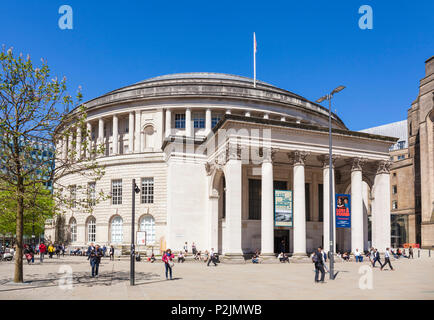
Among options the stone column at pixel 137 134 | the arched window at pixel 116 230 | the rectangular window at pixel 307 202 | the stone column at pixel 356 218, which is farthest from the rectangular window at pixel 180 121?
the stone column at pixel 356 218

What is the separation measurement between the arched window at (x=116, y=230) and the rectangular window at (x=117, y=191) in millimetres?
2157

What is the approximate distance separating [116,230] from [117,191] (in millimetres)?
4932

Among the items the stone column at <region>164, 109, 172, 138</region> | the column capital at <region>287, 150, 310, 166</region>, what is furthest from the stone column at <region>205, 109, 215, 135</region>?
the column capital at <region>287, 150, 310, 166</region>

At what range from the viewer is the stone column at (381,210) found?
137ft

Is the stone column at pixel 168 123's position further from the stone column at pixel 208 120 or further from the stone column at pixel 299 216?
the stone column at pixel 299 216

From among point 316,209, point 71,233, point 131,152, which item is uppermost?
point 131,152

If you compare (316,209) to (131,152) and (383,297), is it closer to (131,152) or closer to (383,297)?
(131,152)

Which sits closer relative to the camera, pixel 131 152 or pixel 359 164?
pixel 359 164

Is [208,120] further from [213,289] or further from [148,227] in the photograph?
[213,289]
